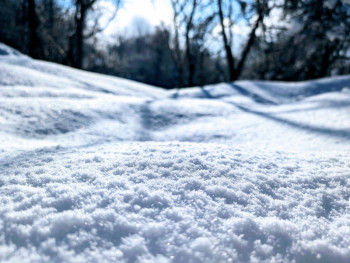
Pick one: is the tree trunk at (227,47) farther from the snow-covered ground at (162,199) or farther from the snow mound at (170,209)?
the snow mound at (170,209)

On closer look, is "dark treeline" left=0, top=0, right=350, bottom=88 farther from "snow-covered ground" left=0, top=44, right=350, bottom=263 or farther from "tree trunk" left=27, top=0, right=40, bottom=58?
"snow-covered ground" left=0, top=44, right=350, bottom=263

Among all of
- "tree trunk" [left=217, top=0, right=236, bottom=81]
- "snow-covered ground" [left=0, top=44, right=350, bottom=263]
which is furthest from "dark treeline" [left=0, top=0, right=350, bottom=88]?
"snow-covered ground" [left=0, top=44, right=350, bottom=263]

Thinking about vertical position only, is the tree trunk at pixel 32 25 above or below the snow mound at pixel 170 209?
above

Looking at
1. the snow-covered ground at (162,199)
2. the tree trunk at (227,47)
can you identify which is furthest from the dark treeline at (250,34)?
the snow-covered ground at (162,199)

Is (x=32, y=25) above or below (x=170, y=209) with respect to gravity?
above

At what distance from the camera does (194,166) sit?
1.07 meters

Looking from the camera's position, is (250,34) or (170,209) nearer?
(170,209)

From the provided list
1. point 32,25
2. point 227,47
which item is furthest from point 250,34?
point 32,25

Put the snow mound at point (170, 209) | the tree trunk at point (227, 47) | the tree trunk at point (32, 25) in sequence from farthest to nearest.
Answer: the tree trunk at point (227, 47) < the tree trunk at point (32, 25) < the snow mound at point (170, 209)

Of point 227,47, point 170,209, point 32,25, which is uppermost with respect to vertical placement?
point 32,25

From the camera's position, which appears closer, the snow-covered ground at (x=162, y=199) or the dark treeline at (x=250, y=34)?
the snow-covered ground at (x=162, y=199)

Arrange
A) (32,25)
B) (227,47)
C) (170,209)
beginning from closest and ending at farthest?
(170,209) < (32,25) < (227,47)

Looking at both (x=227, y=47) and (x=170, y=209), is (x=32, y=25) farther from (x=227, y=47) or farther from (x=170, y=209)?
(x=170, y=209)

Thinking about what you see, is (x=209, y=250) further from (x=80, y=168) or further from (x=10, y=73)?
(x=10, y=73)
